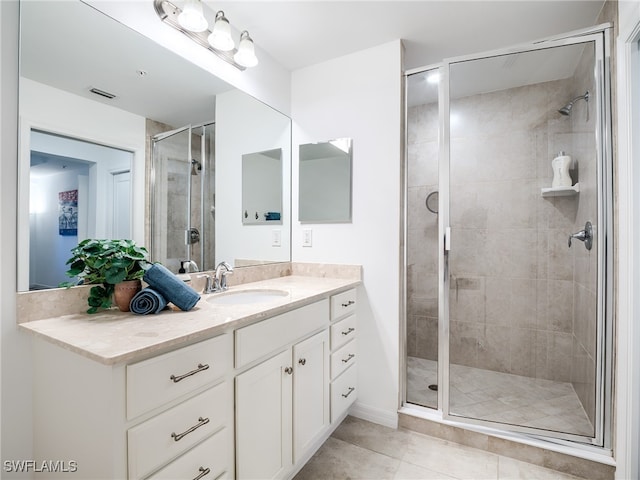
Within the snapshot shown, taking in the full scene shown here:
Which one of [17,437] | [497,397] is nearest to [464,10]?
[497,397]

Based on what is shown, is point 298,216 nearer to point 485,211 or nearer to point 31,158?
point 485,211

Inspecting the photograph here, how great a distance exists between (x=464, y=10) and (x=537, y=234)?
1.34m

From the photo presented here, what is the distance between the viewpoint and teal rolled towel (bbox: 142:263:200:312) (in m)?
1.17

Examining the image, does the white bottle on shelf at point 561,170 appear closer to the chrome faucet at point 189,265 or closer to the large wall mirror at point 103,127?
the large wall mirror at point 103,127

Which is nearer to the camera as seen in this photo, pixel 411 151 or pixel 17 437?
pixel 17 437

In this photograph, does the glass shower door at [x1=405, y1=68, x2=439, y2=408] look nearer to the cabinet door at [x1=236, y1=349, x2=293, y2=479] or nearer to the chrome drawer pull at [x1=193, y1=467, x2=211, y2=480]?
the cabinet door at [x1=236, y1=349, x2=293, y2=479]

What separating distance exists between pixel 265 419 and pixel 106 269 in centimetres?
83

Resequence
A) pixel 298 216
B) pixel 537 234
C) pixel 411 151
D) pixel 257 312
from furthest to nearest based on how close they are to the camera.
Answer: pixel 298 216 < pixel 411 151 < pixel 537 234 < pixel 257 312

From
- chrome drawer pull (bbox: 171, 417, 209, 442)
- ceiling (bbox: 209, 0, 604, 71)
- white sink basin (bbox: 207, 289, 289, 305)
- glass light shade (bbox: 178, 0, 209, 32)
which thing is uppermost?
ceiling (bbox: 209, 0, 604, 71)

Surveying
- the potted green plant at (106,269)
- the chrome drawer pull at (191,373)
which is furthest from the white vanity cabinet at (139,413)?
the potted green plant at (106,269)

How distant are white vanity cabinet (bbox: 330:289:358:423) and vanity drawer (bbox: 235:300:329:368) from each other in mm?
132

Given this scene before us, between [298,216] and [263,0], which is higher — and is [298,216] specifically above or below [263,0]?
below

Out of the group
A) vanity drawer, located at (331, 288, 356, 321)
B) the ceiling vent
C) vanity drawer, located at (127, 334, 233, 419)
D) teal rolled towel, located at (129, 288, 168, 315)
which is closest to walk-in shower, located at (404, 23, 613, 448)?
vanity drawer, located at (331, 288, 356, 321)

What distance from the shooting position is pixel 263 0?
62.9 inches
